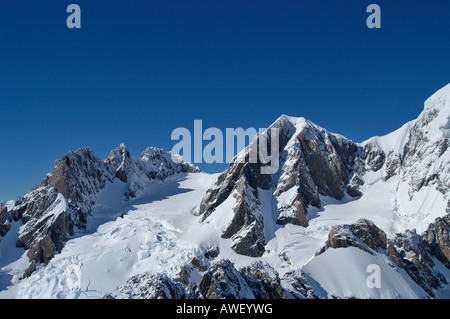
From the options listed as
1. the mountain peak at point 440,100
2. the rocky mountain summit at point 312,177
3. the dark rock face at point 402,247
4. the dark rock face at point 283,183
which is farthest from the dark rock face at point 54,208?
the mountain peak at point 440,100

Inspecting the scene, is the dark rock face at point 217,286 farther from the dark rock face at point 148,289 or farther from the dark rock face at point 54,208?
the dark rock face at point 54,208

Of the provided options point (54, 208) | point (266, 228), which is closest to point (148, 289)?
point (266, 228)

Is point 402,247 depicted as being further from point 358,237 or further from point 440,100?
point 440,100

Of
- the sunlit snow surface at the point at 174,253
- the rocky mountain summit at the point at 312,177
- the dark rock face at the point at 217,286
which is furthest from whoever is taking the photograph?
the rocky mountain summit at the point at 312,177

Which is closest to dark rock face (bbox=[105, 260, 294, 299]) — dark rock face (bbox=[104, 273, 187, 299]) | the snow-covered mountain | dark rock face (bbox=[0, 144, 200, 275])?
dark rock face (bbox=[104, 273, 187, 299])

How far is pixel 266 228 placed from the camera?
6063 inches

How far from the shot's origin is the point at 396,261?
402 ft

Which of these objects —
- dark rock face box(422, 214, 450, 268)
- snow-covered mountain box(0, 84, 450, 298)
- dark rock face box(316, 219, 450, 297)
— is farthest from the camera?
A: dark rock face box(422, 214, 450, 268)

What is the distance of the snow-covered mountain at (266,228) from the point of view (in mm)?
113688

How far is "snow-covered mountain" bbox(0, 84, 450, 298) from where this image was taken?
113688 mm

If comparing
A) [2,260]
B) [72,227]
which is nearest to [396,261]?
[72,227]

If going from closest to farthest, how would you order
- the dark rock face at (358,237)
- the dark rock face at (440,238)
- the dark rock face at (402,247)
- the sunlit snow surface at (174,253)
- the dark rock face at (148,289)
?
the dark rock face at (148,289), the sunlit snow surface at (174,253), the dark rock face at (358,237), the dark rock face at (402,247), the dark rock face at (440,238)

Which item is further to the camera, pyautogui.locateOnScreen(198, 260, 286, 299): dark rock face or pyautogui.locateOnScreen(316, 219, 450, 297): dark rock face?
pyautogui.locateOnScreen(316, 219, 450, 297): dark rock face

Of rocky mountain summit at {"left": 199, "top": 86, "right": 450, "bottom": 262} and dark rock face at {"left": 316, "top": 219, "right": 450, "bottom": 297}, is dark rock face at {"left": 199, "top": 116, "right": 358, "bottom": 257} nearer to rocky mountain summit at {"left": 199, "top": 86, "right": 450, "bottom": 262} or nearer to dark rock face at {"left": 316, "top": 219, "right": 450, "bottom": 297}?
rocky mountain summit at {"left": 199, "top": 86, "right": 450, "bottom": 262}
